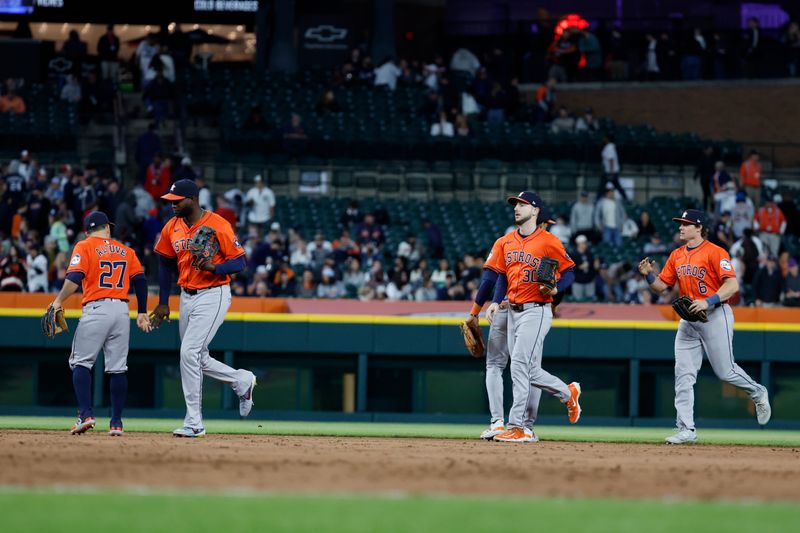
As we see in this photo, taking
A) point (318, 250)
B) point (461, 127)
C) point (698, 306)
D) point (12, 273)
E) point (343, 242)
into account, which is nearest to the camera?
point (698, 306)

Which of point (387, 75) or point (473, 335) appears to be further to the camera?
point (387, 75)

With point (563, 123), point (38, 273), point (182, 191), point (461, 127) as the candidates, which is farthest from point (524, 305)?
point (563, 123)

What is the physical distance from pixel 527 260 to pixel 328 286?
8.84 metres

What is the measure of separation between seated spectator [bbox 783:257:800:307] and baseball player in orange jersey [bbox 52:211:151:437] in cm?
1170

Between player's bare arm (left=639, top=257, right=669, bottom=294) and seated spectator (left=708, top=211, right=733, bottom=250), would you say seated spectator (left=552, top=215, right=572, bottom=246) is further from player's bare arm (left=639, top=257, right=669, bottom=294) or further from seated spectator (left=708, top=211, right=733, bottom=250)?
player's bare arm (left=639, top=257, right=669, bottom=294)

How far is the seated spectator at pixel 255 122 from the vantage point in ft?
84.8

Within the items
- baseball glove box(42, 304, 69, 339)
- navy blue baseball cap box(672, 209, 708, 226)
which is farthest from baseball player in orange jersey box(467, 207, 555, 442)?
baseball glove box(42, 304, 69, 339)

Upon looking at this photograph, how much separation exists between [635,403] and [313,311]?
423 cm

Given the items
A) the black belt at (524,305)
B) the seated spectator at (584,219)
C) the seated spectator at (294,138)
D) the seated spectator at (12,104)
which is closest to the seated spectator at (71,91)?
the seated spectator at (12,104)

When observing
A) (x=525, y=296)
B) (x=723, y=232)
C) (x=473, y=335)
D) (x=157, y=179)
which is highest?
(x=157, y=179)

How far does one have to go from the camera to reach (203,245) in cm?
1055

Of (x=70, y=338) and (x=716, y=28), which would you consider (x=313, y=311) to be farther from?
(x=716, y=28)

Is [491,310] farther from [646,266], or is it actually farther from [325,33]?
[325,33]

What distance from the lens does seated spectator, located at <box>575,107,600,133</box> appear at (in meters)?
27.8
